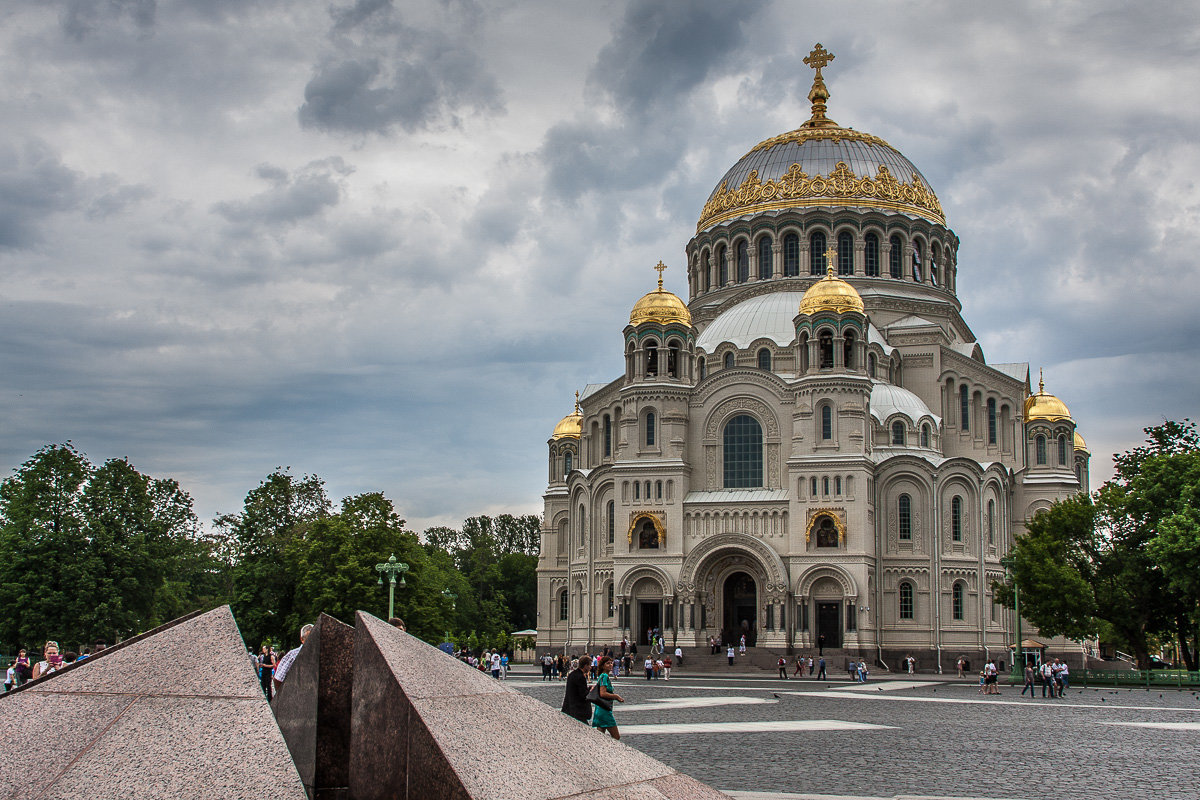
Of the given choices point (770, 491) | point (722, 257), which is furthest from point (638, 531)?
point (722, 257)

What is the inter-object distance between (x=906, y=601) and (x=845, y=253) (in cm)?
1980

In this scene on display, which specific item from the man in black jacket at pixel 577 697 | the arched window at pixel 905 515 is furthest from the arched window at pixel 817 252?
the man in black jacket at pixel 577 697

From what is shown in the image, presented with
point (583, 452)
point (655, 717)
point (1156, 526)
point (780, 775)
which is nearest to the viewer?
point (780, 775)

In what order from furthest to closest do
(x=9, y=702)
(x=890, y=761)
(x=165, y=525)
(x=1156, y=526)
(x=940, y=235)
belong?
(x=940, y=235), (x=165, y=525), (x=1156, y=526), (x=890, y=761), (x=9, y=702)

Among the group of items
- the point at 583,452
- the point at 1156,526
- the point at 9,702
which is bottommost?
the point at 9,702

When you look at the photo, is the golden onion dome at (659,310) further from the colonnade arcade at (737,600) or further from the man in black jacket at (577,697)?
the man in black jacket at (577,697)

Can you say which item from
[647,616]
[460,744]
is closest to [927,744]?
[460,744]

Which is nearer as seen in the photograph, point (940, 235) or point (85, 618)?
point (85, 618)

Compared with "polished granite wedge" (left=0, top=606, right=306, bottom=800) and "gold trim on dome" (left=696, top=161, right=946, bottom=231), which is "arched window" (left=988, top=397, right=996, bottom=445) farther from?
"polished granite wedge" (left=0, top=606, right=306, bottom=800)

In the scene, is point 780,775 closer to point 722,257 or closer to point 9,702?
point 9,702

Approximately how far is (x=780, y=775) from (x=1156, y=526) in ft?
107

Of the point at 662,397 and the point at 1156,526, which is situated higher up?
the point at 662,397

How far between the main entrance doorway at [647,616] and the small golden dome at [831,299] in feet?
48.2

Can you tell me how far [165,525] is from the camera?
169 feet
